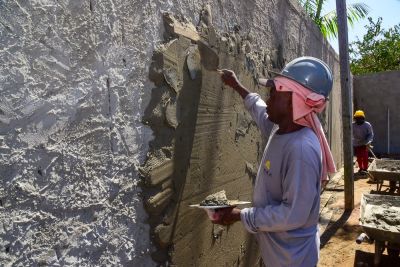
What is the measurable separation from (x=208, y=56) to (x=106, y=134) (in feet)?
3.33

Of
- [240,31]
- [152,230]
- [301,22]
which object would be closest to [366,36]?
[301,22]

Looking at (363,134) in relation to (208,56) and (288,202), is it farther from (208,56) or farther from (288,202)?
(288,202)

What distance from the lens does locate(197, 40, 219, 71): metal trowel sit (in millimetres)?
2171

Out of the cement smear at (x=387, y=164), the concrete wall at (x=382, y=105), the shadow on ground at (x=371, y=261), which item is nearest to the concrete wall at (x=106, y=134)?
the shadow on ground at (x=371, y=261)

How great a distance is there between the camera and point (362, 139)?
9.41 metres

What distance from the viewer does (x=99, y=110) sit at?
1.42 meters

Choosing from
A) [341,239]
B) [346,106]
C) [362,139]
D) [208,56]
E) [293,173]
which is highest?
[208,56]

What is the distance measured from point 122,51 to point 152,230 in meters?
0.81

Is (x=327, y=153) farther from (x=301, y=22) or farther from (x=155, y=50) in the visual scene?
(x=301, y=22)

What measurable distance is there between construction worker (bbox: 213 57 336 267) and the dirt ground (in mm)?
2478

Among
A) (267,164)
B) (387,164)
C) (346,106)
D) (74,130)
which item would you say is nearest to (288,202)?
(267,164)

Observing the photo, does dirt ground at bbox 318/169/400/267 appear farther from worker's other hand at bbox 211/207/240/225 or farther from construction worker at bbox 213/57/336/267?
worker's other hand at bbox 211/207/240/225

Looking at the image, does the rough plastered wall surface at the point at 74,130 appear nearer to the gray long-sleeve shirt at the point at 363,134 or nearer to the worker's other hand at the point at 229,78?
the worker's other hand at the point at 229,78

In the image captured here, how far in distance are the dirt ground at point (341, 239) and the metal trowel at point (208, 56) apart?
2.78 m
